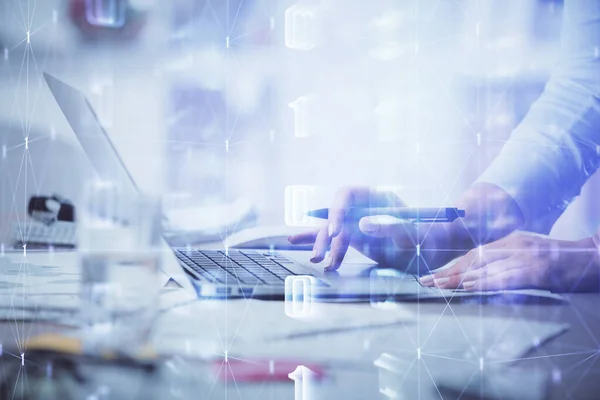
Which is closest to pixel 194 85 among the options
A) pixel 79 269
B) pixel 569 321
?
pixel 79 269

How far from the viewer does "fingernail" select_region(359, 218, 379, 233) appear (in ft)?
3.97

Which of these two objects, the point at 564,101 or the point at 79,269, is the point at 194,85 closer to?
the point at 79,269

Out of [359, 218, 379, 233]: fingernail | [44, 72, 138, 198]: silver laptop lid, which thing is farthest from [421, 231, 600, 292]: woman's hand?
[44, 72, 138, 198]: silver laptop lid

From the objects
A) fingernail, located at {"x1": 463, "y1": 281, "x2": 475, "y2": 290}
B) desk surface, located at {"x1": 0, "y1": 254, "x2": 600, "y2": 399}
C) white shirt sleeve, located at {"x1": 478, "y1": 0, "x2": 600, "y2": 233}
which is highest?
white shirt sleeve, located at {"x1": 478, "y1": 0, "x2": 600, "y2": 233}

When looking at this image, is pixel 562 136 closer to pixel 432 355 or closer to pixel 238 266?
pixel 432 355

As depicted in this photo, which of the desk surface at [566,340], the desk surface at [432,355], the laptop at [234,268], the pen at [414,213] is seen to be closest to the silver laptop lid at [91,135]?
the laptop at [234,268]

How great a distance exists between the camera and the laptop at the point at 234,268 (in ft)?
3.97

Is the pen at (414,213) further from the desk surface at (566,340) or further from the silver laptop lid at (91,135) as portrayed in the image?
the silver laptop lid at (91,135)

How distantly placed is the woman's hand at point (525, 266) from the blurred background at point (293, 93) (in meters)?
0.04

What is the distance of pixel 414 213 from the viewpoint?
119cm

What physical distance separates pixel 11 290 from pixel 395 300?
837mm

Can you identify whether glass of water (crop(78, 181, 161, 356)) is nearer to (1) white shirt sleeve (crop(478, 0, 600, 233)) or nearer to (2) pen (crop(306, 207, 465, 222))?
(2) pen (crop(306, 207, 465, 222))

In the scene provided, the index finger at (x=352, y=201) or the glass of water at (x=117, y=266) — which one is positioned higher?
the index finger at (x=352, y=201)

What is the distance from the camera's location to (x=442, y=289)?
119 centimetres
